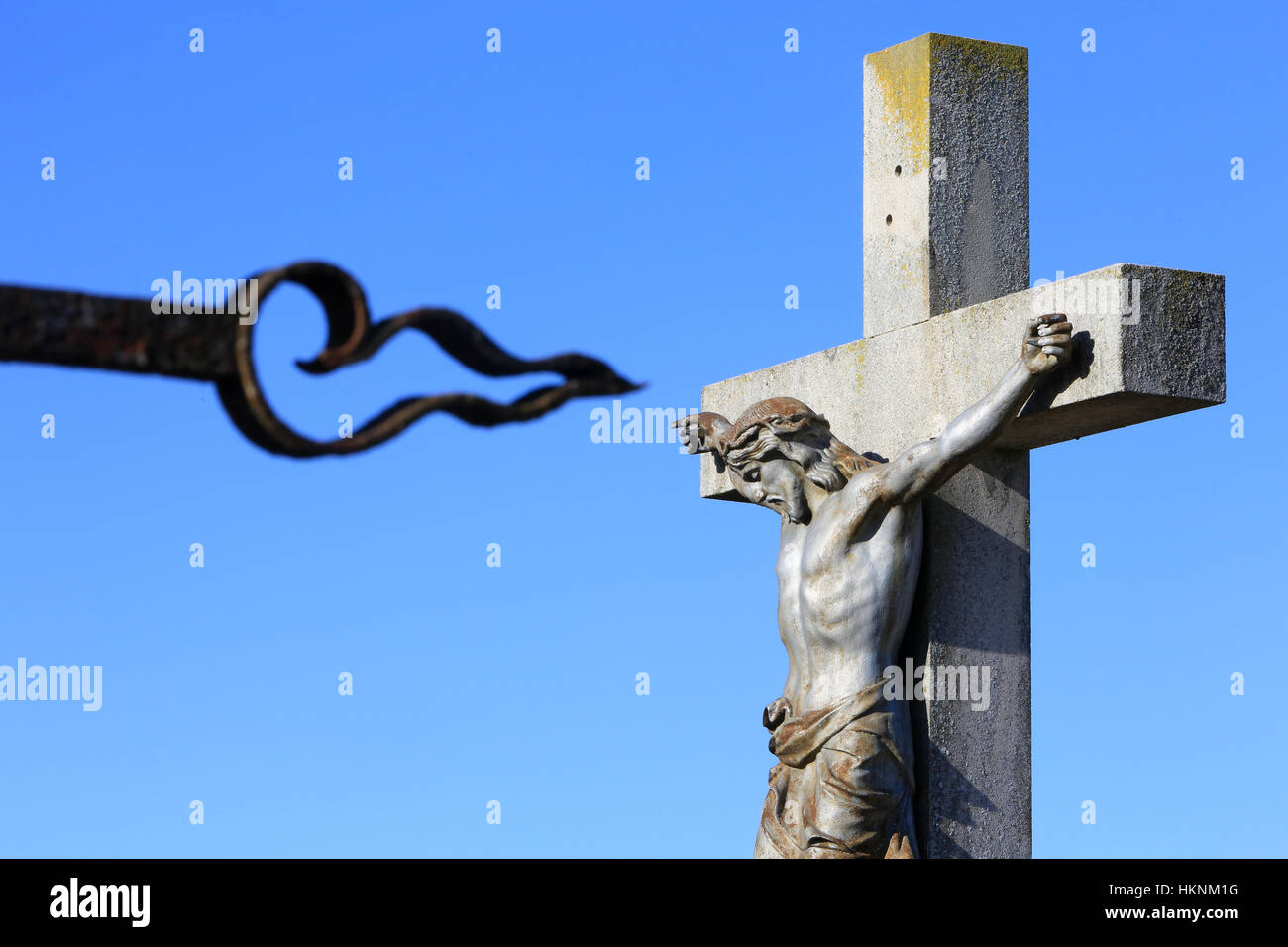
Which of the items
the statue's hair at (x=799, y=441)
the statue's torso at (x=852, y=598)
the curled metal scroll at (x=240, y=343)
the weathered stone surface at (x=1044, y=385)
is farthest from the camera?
the statue's hair at (x=799, y=441)

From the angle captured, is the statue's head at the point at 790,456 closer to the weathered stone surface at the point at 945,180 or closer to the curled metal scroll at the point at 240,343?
the weathered stone surface at the point at 945,180

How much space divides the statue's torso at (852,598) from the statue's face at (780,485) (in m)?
0.12

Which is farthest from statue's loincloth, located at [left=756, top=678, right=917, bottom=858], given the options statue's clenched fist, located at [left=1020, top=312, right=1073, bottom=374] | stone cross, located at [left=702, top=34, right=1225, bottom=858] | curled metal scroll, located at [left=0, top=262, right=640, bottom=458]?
curled metal scroll, located at [left=0, top=262, right=640, bottom=458]

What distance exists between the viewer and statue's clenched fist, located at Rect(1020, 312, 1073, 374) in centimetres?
623

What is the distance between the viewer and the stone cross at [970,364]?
→ 6.25 metres

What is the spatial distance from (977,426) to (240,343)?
4.25 meters

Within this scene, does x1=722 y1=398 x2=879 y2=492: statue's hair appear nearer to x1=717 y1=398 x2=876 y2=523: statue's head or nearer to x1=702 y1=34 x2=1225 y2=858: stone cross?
x1=717 y1=398 x2=876 y2=523: statue's head

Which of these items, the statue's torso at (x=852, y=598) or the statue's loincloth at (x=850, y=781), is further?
the statue's torso at (x=852, y=598)

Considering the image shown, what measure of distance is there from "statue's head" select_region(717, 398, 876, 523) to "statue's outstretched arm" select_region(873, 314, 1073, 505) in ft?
0.63

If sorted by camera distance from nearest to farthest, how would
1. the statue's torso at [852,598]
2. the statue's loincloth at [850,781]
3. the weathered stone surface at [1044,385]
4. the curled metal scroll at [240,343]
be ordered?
the curled metal scroll at [240,343]
the weathered stone surface at [1044,385]
the statue's loincloth at [850,781]
the statue's torso at [852,598]

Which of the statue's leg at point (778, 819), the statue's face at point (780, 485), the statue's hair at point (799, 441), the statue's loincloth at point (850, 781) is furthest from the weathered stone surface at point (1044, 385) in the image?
the statue's leg at point (778, 819)

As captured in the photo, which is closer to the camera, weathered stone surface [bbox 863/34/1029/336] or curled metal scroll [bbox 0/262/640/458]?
curled metal scroll [bbox 0/262/640/458]

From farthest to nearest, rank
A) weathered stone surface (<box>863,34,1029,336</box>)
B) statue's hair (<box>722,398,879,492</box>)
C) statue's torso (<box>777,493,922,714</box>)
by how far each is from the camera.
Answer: weathered stone surface (<box>863,34,1029,336</box>) < statue's hair (<box>722,398,879,492</box>) < statue's torso (<box>777,493,922,714</box>)
